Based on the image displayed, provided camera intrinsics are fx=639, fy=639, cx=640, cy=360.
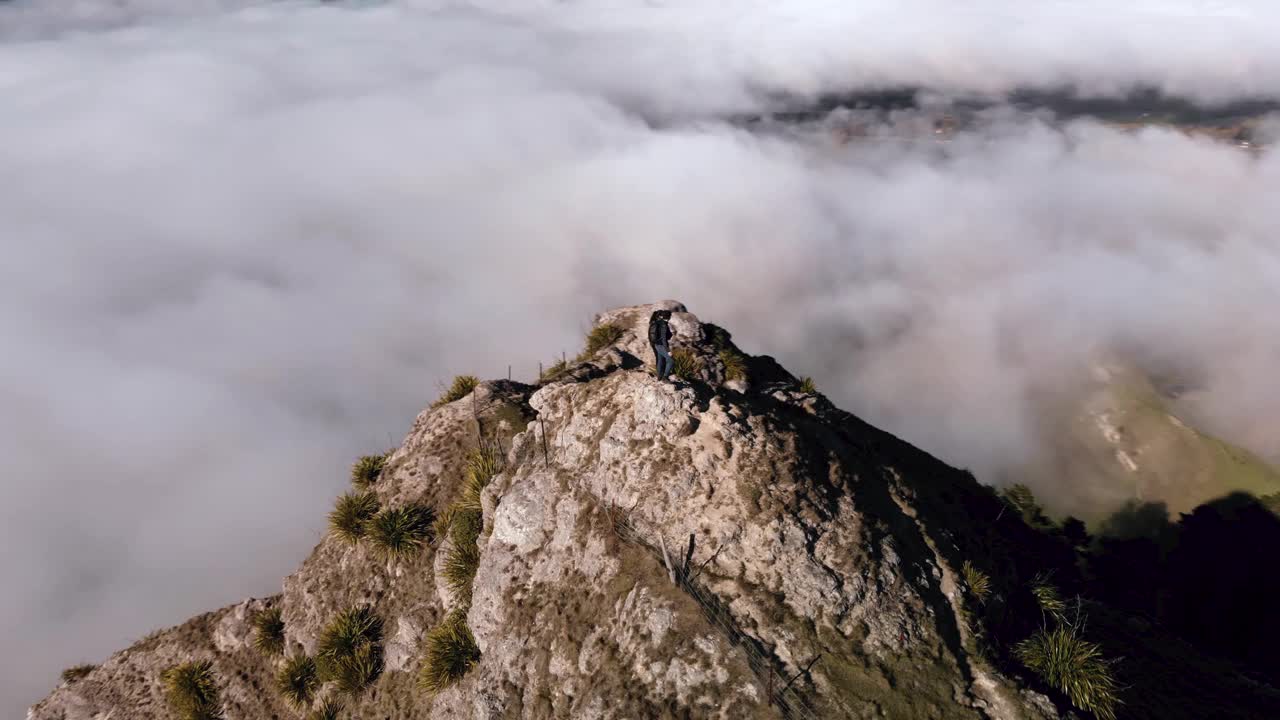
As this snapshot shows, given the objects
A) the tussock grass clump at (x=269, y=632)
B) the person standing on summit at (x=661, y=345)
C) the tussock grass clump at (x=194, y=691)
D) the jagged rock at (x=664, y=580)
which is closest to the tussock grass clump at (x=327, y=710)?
the jagged rock at (x=664, y=580)

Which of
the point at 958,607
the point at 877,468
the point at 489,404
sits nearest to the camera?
the point at 958,607

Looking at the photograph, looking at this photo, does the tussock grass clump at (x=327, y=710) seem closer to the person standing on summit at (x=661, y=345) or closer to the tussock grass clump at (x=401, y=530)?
the tussock grass clump at (x=401, y=530)

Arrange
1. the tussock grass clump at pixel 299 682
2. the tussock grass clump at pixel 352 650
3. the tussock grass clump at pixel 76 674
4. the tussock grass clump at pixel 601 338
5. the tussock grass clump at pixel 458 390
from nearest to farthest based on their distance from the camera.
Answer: the tussock grass clump at pixel 352 650
the tussock grass clump at pixel 299 682
the tussock grass clump at pixel 76 674
the tussock grass clump at pixel 458 390
the tussock grass clump at pixel 601 338

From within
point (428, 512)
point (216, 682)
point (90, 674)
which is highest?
point (428, 512)

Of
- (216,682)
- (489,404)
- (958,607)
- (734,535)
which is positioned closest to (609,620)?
(734,535)

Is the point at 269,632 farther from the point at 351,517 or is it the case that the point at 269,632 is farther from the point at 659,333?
the point at 659,333

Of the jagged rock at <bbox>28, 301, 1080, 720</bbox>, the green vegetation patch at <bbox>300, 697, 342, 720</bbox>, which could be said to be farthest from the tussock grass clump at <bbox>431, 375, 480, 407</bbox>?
the green vegetation patch at <bbox>300, 697, 342, 720</bbox>

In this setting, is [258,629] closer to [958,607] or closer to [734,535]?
[734,535]
